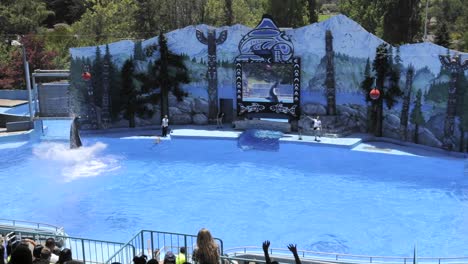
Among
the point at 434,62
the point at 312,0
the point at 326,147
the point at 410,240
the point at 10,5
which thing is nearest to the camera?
the point at 410,240

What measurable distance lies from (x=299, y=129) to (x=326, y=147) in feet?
6.71

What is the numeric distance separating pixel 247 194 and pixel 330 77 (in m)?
8.69

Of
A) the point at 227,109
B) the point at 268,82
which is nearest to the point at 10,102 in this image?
the point at 227,109

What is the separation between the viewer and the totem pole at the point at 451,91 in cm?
2100

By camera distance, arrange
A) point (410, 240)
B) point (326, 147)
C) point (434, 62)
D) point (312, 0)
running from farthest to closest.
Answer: point (312, 0), point (326, 147), point (434, 62), point (410, 240)

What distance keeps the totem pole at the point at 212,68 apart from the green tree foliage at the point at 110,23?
1443cm

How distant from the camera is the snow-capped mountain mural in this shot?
72.3 ft

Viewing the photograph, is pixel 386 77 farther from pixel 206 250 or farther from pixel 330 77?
pixel 206 250

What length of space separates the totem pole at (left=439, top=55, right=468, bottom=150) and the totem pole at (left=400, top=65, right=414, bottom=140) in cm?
147

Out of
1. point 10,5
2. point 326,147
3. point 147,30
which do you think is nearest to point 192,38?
point 326,147

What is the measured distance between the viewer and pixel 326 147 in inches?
928

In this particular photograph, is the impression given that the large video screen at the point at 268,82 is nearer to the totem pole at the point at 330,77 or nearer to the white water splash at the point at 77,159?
the totem pole at the point at 330,77

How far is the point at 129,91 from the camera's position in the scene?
1063 inches

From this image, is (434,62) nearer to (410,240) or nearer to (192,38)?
(410,240)
